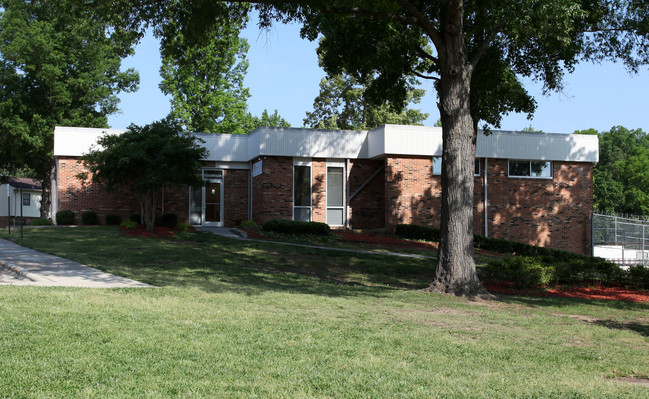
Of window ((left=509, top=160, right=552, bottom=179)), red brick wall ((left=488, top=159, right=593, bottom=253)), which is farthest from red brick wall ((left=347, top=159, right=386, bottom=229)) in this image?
window ((left=509, top=160, right=552, bottom=179))

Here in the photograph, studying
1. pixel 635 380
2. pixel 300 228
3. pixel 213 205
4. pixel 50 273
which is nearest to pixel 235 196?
pixel 213 205

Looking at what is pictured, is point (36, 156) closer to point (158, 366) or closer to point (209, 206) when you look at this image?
point (209, 206)

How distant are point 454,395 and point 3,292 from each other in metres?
6.95

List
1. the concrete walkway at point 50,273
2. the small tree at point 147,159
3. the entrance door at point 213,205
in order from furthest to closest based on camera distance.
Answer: the entrance door at point 213,205
the small tree at point 147,159
the concrete walkway at point 50,273

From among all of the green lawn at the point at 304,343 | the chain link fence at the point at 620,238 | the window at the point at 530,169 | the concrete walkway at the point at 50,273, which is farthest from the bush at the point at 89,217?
the chain link fence at the point at 620,238

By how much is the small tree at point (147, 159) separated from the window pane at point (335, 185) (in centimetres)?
648

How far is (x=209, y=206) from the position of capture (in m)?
26.9

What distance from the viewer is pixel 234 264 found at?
15430mm

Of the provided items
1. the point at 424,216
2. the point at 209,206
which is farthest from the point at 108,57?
the point at 424,216

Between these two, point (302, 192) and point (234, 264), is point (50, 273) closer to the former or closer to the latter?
point (234, 264)

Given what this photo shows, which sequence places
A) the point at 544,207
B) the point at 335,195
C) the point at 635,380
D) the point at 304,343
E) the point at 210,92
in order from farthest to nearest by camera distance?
the point at 210,92 < the point at 544,207 < the point at 335,195 < the point at 304,343 < the point at 635,380

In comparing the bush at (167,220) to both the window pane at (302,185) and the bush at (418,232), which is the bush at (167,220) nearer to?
the window pane at (302,185)

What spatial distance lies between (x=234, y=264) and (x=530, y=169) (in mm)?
16161

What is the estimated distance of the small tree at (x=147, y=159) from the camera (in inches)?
797
